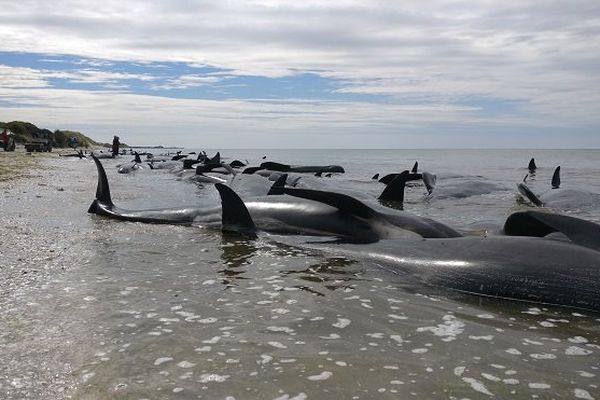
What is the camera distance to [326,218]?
26.5ft

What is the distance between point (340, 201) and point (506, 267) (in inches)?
107

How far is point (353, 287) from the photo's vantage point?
553cm

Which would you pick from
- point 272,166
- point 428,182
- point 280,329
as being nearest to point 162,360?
point 280,329

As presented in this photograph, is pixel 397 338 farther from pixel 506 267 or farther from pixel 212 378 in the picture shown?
pixel 506 267

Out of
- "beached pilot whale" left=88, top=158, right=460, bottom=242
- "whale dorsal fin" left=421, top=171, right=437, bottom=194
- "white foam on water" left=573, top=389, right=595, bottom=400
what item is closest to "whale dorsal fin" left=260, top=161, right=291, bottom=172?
"whale dorsal fin" left=421, top=171, right=437, bottom=194

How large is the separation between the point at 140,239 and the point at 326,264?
10.2 ft

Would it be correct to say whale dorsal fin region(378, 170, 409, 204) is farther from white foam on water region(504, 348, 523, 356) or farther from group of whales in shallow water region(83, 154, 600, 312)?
white foam on water region(504, 348, 523, 356)

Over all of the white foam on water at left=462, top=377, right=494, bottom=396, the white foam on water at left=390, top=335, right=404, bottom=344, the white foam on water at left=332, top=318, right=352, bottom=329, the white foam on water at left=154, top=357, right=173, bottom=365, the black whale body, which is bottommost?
the white foam on water at left=154, top=357, right=173, bottom=365

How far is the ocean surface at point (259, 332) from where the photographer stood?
10.7 ft

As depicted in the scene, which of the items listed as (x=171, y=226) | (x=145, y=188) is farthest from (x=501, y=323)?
(x=145, y=188)

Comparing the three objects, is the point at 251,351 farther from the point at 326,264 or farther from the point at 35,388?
the point at 326,264

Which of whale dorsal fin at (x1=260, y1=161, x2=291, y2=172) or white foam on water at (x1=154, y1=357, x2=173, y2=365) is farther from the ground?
whale dorsal fin at (x1=260, y1=161, x2=291, y2=172)

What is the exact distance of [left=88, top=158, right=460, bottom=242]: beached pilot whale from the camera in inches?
291

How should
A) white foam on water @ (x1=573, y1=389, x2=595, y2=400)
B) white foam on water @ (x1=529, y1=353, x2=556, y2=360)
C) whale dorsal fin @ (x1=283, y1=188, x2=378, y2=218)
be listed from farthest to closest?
whale dorsal fin @ (x1=283, y1=188, x2=378, y2=218), white foam on water @ (x1=529, y1=353, x2=556, y2=360), white foam on water @ (x1=573, y1=389, x2=595, y2=400)
